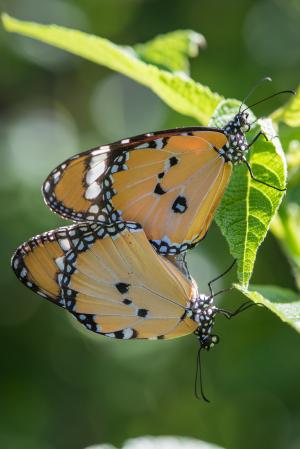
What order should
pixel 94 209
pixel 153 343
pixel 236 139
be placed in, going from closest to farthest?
1. pixel 236 139
2. pixel 94 209
3. pixel 153 343

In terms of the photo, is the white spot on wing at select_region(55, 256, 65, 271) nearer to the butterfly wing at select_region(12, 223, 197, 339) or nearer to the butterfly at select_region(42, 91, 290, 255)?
the butterfly wing at select_region(12, 223, 197, 339)

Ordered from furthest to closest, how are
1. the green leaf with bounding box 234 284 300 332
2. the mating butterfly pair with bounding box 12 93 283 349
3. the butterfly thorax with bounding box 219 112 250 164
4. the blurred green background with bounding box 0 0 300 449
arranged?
the blurred green background with bounding box 0 0 300 449 < the mating butterfly pair with bounding box 12 93 283 349 < the butterfly thorax with bounding box 219 112 250 164 < the green leaf with bounding box 234 284 300 332

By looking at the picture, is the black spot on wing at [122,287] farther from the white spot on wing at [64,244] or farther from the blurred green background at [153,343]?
the blurred green background at [153,343]

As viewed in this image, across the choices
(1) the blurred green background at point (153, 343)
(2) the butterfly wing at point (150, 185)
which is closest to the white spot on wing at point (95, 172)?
(2) the butterfly wing at point (150, 185)

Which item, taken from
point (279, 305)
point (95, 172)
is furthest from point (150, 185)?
point (279, 305)

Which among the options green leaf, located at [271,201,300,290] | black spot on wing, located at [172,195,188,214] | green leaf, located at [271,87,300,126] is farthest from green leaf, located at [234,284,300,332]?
green leaf, located at [271,87,300,126]

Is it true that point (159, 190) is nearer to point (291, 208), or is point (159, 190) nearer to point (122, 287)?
point (122, 287)
